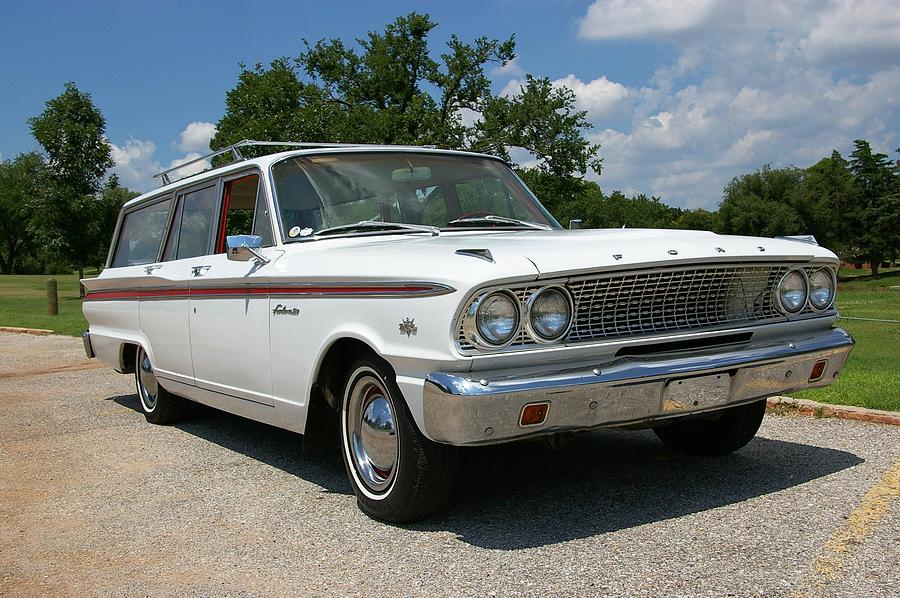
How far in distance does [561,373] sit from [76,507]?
2729 millimetres

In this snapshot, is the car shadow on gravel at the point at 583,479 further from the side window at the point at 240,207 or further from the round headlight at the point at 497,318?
the side window at the point at 240,207

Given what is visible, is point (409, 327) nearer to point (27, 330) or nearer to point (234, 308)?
point (234, 308)

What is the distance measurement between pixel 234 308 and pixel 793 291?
301 centimetres

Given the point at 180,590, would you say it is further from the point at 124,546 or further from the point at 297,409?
the point at 297,409

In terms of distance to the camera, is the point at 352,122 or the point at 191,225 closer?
the point at 191,225

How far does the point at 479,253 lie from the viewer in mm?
3670

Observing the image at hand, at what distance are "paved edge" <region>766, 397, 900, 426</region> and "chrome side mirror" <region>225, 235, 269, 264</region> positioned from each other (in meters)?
3.98

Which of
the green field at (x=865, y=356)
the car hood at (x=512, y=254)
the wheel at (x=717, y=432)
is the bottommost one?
the green field at (x=865, y=356)

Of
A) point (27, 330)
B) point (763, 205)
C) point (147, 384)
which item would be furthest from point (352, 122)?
point (763, 205)

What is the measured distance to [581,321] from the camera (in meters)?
3.75

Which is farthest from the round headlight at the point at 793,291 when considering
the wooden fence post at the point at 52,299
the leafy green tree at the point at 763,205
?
the leafy green tree at the point at 763,205

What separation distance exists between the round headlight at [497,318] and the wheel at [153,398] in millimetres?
3856

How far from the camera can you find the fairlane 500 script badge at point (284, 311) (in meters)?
4.51

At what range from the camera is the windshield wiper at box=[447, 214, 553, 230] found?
17.0 feet
